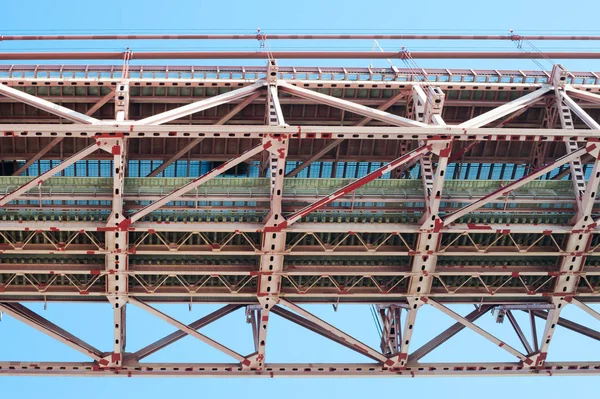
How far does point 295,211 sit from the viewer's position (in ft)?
99.1

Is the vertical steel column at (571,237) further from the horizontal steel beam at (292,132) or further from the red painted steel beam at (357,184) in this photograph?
the red painted steel beam at (357,184)

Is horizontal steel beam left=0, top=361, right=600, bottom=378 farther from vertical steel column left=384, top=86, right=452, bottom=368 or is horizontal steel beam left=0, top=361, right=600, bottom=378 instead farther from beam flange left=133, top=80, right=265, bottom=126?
beam flange left=133, top=80, right=265, bottom=126

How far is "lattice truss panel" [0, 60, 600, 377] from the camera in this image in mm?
29172

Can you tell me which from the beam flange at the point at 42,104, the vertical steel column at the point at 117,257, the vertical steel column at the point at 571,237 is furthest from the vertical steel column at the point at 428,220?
the beam flange at the point at 42,104

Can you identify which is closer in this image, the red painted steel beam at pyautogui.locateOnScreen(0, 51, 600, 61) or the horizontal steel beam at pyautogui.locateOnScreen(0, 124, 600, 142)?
the horizontal steel beam at pyautogui.locateOnScreen(0, 124, 600, 142)

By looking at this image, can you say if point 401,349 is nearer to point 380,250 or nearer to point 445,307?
point 445,307

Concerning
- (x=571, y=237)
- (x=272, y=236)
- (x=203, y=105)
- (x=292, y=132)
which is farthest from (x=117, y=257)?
(x=571, y=237)

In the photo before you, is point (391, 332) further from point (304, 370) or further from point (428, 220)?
point (428, 220)

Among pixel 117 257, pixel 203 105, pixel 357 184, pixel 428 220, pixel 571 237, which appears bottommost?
pixel 571 237

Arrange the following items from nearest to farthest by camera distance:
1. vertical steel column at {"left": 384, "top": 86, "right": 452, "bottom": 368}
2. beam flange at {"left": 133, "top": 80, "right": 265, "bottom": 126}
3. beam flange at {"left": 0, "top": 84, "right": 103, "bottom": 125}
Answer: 1. beam flange at {"left": 133, "top": 80, "right": 265, "bottom": 126}
2. beam flange at {"left": 0, "top": 84, "right": 103, "bottom": 125}
3. vertical steel column at {"left": 384, "top": 86, "right": 452, "bottom": 368}

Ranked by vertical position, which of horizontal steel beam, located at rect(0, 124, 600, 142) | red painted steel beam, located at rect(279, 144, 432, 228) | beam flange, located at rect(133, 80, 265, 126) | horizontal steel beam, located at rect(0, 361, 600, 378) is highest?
beam flange, located at rect(133, 80, 265, 126)

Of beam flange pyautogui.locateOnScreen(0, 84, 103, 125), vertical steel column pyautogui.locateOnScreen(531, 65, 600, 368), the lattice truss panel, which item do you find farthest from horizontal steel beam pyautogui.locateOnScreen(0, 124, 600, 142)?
vertical steel column pyautogui.locateOnScreen(531, 65, 600, 368)

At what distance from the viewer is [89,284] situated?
105 ft

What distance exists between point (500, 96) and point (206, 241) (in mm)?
14748
